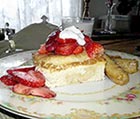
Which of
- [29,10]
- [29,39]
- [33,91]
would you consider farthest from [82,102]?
[29,10]

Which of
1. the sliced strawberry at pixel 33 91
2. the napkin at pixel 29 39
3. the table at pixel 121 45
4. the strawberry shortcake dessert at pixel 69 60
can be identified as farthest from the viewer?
the table at pixel 121 45

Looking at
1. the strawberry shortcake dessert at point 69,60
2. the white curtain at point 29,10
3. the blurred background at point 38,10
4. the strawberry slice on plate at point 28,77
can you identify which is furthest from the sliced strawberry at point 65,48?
the white curtain at point 29,10

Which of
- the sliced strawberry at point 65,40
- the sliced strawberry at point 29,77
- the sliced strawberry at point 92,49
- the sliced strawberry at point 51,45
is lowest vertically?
the sliced strawberry at point 29,77

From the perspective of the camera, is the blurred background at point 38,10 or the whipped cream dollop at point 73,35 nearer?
the whipped cream dollop at point 73,35

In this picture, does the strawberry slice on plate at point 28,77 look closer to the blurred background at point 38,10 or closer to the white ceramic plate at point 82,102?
the white ceramic plate at point 82,102

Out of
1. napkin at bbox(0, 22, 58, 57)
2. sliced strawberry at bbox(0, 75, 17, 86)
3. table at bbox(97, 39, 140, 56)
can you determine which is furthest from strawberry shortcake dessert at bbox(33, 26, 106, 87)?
table at bbox(97, 39, 140, 56)

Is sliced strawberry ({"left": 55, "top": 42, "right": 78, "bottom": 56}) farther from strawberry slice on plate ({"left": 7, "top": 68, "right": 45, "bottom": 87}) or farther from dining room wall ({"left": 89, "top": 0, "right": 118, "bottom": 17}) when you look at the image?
Answer: dining room wall ({"left": 89, "top": 0, "right": 118, "bottom": 17})
